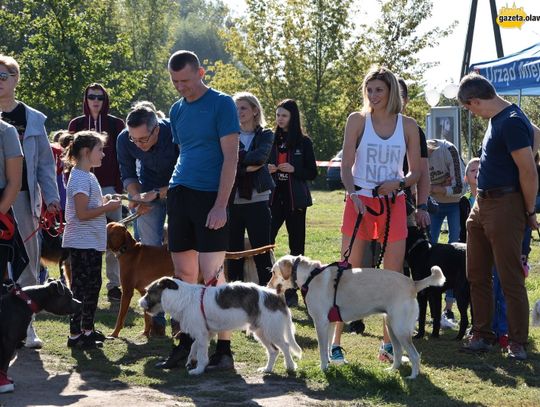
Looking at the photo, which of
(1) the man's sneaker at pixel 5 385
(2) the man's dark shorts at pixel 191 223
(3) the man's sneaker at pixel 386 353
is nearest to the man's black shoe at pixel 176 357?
(2) the man's dark shorts at pixel 191 223

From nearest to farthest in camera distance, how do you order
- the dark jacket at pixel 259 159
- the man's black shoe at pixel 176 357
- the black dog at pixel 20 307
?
1. the black dog at pixel 20 307
2. the man's black shoe at pixel 176 357
3. the dark jacket at pixel 259 159

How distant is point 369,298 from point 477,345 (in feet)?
4.60

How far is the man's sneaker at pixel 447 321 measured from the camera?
847cm

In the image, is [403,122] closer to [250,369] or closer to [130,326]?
[250,369]

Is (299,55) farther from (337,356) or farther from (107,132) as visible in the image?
(337,356)

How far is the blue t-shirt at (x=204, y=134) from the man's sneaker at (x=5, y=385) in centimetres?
175

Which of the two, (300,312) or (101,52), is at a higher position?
(101,52)

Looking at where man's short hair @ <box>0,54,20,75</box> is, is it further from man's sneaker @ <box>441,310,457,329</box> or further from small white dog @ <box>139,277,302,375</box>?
man's sneaker @ <box>441,310,457,329</box>

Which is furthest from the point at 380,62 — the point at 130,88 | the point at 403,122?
the point at 403,122

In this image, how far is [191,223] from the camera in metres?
6.38

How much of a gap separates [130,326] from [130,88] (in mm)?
15352

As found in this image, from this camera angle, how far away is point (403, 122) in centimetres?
658

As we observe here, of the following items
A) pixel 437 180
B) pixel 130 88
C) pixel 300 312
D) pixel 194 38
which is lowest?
pixel 300 312

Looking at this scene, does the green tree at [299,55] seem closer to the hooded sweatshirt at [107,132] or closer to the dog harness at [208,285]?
the hooded sweatshirt at [107,132]
